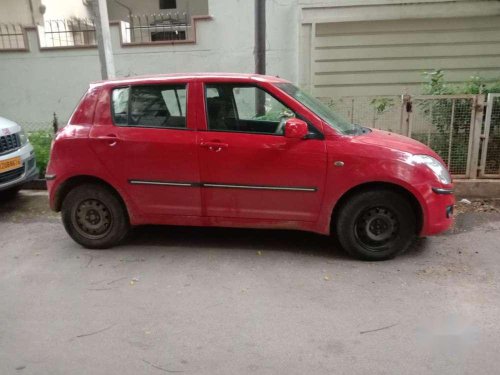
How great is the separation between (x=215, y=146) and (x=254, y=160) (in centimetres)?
40

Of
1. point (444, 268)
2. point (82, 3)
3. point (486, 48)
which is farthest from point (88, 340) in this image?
point (82, 3)

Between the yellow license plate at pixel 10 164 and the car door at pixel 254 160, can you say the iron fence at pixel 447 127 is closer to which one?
the car door at pixel 254 160

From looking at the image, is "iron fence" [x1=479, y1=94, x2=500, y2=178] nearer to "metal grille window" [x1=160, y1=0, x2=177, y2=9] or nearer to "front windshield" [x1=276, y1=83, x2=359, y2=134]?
"front windshield" [x1=276, y1=83, x2=359, y2=134]

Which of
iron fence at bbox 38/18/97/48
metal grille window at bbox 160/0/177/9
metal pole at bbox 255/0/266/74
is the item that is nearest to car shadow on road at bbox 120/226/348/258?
metal pole at bbox 255/0/266/74

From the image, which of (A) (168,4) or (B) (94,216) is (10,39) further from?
(B) (94,216)

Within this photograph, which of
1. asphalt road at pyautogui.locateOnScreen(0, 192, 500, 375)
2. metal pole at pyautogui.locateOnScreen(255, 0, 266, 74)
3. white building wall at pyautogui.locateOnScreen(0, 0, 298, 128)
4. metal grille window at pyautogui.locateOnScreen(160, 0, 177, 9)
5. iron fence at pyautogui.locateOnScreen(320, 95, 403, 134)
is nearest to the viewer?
asphalt road at pyautogui.locateOnScreen(0, 192, 500, 375)

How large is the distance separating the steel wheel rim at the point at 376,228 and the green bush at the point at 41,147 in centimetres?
→ 523

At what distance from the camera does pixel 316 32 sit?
9461 millimetres

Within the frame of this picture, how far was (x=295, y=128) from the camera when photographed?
4016 millimetres

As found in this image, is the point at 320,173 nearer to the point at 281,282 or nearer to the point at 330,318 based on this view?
the point at 281,282

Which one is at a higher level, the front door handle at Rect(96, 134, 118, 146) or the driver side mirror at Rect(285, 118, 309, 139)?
the driver side mirror at Rect(285, 118, 309, 139)

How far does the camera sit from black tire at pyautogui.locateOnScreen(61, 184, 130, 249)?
4625 millimetres

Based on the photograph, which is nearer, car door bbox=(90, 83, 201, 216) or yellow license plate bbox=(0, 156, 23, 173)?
car door bbox=(90, 83, 201, 216)

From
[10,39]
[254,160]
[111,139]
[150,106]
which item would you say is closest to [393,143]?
[254,160]
